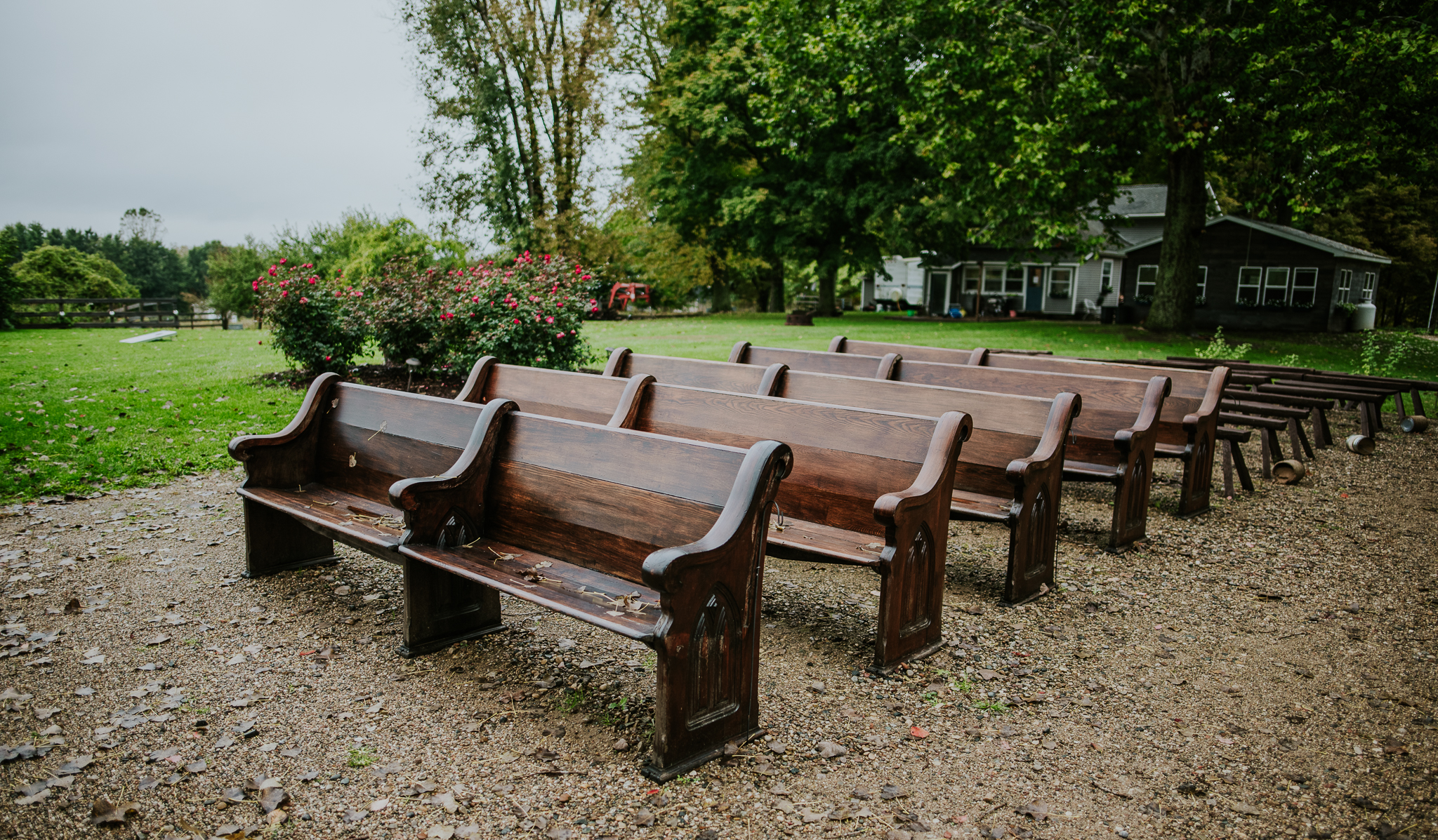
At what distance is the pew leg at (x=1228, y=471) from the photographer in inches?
276

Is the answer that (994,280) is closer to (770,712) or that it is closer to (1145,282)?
(1145,282)

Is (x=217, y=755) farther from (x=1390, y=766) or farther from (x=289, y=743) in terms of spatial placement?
(x=1390, y=766)

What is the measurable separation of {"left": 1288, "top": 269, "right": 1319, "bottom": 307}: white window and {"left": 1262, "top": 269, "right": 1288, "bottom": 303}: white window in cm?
21

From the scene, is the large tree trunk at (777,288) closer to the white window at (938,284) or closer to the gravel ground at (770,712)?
the white window at (938,284)

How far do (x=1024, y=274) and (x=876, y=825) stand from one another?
3841 centimetres

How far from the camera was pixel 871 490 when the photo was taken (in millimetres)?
4008

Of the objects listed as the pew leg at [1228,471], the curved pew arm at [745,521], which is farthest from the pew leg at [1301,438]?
the curved pew arm at [745,521]

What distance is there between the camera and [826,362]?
→ 718 cm

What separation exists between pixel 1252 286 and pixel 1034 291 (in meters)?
10.0

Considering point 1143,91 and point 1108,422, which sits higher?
point 1143,91

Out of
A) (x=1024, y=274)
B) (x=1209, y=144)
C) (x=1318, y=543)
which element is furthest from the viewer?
(x=1024, y=274)

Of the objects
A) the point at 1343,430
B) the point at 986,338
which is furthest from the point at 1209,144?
the point at 1343,430

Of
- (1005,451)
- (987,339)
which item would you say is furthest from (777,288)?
(1005,451)

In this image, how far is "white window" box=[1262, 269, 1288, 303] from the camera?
27.9m
